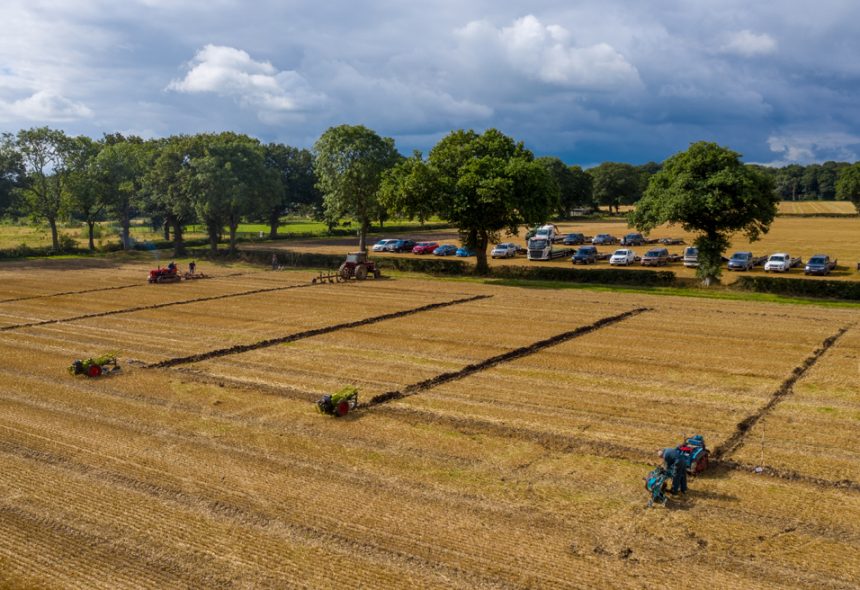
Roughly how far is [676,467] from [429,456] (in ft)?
20.5

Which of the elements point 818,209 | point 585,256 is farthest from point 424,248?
point 818,209

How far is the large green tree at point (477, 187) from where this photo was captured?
54.8m

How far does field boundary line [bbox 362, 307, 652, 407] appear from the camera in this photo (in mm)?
23531

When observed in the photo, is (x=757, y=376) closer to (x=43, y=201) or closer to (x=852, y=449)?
(x=852, y=449)

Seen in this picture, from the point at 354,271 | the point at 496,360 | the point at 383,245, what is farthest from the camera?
the point at 383,245

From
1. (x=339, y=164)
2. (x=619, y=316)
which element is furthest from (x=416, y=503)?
(x=339, y=164)

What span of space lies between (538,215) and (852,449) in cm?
3923

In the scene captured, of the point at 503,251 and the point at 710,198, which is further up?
the point at 710,198

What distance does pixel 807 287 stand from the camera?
45594 millimetres

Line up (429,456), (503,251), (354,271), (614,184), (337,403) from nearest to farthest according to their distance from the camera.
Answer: (429,456)
(337,403)
(354,271)
(503,251)
(614,184)

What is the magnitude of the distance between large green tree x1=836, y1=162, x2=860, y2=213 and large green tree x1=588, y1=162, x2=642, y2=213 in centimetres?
4780

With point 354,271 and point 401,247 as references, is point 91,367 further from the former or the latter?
point 401,247

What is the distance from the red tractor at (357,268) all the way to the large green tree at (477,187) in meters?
5.26

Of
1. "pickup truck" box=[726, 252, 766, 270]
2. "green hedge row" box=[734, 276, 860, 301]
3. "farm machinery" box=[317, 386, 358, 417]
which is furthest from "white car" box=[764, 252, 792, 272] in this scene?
"farm machinery" box=[317, 386, 358, 417]
